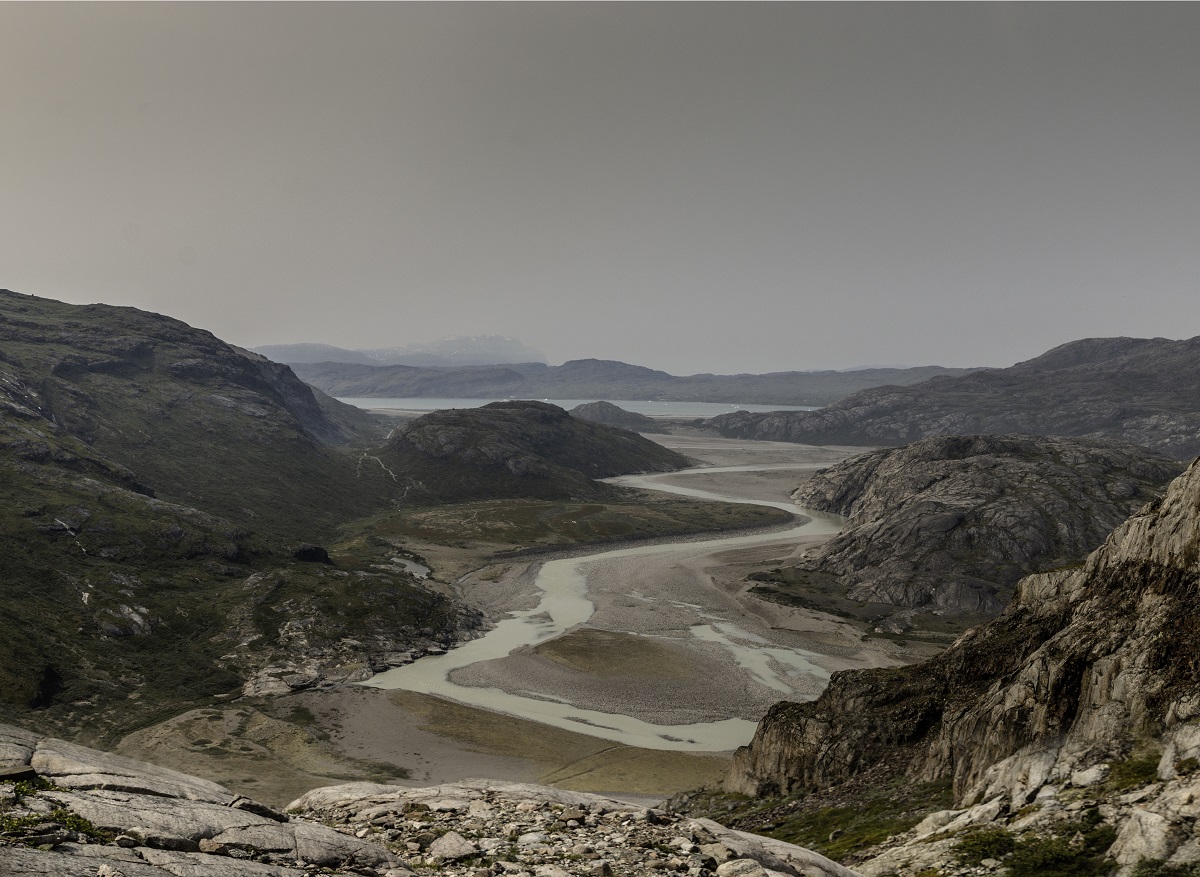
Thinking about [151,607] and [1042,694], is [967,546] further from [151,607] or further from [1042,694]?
[151,607]

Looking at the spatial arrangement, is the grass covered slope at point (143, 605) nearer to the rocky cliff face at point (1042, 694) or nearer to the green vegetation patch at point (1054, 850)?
the rocky cliff face at point (1042, 694)

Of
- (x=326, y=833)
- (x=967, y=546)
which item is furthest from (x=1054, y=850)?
(x=967, y=546)

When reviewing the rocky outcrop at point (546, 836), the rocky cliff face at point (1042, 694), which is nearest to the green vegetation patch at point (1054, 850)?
the rocky cliff face at point (1042, 694)

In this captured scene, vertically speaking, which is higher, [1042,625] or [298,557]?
[1042,625]

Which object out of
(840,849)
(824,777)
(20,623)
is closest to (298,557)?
(20,623)

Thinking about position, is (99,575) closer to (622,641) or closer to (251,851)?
(622,641)

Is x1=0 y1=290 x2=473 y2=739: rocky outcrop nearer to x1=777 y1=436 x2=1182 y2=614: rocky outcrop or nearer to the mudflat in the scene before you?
the mudflat

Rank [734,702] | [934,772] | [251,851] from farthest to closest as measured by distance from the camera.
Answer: [734,702] < [934,772] < [251,851]
